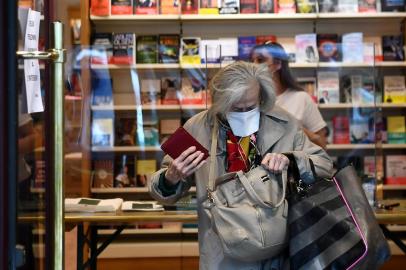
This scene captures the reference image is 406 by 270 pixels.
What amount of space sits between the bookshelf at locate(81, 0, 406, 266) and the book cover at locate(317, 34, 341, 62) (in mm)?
52

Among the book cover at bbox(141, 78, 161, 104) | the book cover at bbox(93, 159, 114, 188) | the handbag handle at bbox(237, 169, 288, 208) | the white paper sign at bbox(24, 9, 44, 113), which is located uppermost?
the book cover at bbox(141, 78, 161, 104)

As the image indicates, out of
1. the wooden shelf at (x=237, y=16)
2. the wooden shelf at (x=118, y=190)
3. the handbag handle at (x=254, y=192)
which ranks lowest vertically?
the wooden shelf at (x=118, y=190)

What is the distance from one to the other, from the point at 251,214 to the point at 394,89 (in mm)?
3332

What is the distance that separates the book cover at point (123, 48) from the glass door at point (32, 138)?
3.29m

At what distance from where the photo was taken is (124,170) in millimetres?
4547

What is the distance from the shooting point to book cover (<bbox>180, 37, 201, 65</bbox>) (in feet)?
14.9

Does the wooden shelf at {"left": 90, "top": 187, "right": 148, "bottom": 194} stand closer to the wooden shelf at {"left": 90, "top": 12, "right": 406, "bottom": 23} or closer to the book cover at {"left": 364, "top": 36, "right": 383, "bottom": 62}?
the wooden shelf at {"left": 90, "top": 12, "right": 406, "bottom": 23}

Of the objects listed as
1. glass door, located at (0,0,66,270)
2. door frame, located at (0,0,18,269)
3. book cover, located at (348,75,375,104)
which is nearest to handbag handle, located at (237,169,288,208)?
glass door, located at (0,0,66,270)

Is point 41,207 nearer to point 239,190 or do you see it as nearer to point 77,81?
point 239,190

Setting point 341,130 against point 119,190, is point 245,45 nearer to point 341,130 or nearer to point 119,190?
point 341,130

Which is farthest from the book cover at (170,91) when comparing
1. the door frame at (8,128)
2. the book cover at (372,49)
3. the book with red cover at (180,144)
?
the door frame at (8,128)

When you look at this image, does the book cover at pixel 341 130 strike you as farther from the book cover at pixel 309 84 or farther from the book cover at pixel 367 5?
the book cover at pixel 367 5

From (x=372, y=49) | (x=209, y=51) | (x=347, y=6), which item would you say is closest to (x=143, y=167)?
(x=209, y=51)

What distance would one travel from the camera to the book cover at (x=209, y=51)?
4125 millimetres
